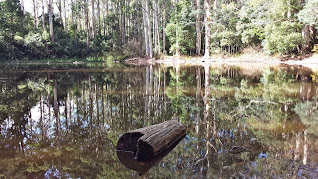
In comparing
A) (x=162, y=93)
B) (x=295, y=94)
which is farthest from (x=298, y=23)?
(x=162, y=93)

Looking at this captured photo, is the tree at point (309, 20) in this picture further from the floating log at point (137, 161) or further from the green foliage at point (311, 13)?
the floating log at point (137, 161)

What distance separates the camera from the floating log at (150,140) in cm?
387

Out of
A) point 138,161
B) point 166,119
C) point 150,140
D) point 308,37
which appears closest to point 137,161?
point 138,161

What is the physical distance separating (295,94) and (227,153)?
6.09m

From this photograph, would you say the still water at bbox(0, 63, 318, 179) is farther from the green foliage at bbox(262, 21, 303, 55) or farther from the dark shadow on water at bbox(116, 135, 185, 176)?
the green foliage at bbox(262, 21, 303, 55)

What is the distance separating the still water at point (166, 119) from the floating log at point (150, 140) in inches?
8.1

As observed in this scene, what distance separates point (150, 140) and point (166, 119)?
2.04 m

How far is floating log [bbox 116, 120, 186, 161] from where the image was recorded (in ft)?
12.7

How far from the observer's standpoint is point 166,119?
590 cm

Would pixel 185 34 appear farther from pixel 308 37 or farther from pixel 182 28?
pixel 308 37

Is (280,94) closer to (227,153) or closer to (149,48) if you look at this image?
(227,153)

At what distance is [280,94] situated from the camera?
866cm

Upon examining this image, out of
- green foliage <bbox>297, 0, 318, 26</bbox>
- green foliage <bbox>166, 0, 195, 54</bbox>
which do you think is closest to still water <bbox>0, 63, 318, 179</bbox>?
green foliage <bbox>297, 0, 318, 26</bbox>

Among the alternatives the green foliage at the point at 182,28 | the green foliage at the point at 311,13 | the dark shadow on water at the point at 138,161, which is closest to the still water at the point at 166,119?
the dark shadow on water at the point at 138,161
